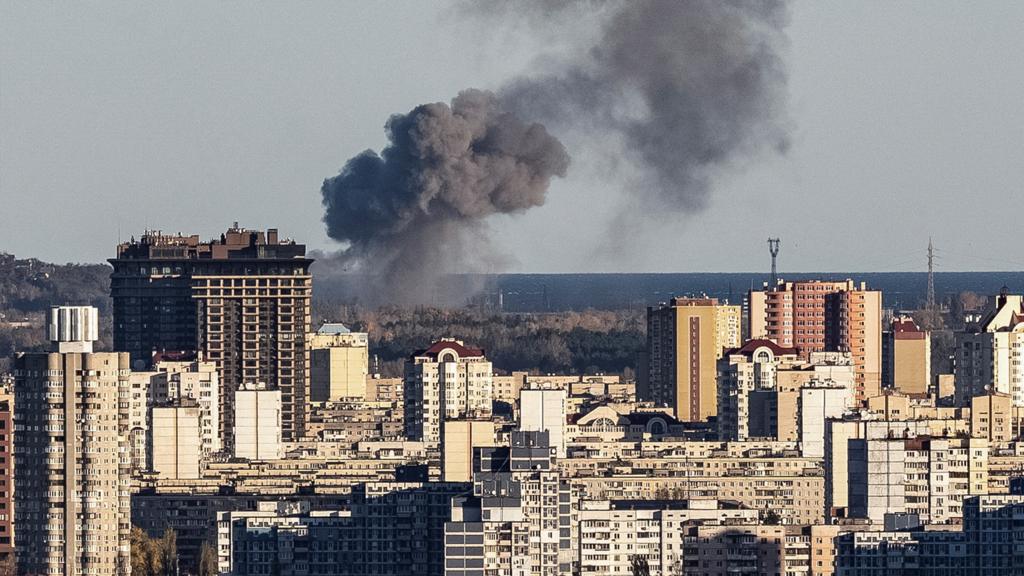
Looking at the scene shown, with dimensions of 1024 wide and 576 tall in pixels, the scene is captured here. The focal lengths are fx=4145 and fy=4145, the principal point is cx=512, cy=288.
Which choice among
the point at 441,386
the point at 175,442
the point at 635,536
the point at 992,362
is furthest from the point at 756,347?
the point at 635,536

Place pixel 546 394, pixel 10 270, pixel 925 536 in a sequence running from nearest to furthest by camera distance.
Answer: pixel 925 536 → pixel 546 394 → pixel 10 270

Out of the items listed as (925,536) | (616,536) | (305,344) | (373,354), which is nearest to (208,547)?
(616,536)

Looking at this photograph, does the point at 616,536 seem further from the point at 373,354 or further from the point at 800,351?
the point at 373,354

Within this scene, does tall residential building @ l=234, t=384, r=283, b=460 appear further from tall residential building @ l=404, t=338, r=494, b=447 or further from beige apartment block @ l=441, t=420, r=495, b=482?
beige apartment block @ l=441, t=420, r=495, b=482

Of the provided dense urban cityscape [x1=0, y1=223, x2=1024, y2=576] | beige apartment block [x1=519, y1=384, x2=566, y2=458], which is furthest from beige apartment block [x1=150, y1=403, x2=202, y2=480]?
beige apartment block [x1=519, y1=384, x2=566, y2=458]

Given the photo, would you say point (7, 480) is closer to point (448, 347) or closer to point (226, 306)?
point (448, 347)

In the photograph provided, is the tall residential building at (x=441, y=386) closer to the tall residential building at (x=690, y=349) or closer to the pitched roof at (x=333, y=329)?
the tall residential building at (x=690, y=349)
